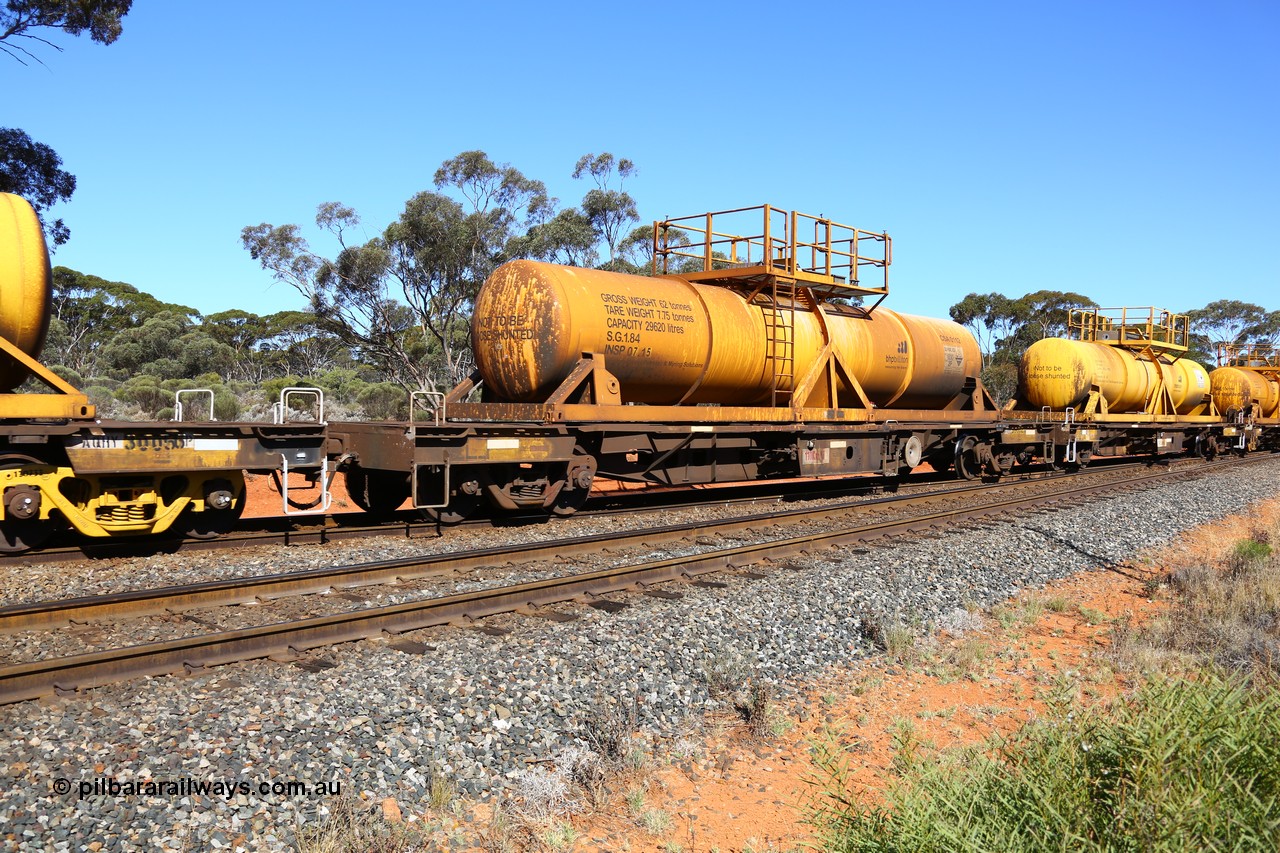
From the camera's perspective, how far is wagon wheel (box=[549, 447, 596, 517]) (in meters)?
11.2

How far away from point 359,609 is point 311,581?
3.55 ft

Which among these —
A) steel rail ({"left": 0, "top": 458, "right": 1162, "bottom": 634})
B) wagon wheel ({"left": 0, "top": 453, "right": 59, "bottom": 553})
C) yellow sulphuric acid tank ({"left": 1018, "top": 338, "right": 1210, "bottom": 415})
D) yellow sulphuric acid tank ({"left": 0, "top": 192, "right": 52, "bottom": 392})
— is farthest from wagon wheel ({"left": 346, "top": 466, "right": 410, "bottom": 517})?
yellow sulphuric acid tank ({"left": 1018, "top": 338, "right": 1210, "bottom": 415})

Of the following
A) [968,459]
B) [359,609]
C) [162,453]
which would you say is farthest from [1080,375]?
[162,453]

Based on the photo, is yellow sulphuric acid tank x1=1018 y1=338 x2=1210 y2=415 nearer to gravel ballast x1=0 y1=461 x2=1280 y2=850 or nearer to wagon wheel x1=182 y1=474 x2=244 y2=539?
gravel ballast x1=0 y1=461 x2=1280 y2=850

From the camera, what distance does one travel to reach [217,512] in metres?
9.47

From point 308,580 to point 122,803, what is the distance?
3.85 meters

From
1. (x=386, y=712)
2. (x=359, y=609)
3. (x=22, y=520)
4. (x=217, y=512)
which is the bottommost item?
(x=386, y=712)

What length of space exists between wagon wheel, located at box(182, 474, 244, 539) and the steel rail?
1.66m

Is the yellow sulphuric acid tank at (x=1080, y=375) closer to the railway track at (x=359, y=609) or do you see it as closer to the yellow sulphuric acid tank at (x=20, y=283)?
the railway track at (x=359, y=609)

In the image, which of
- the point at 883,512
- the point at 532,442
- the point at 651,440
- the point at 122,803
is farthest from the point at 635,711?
the point at 883,512

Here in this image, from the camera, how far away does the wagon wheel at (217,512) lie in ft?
29.7

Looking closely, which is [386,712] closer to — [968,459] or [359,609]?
[359,609]

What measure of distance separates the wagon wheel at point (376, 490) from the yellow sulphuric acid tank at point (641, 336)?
6.53 ft

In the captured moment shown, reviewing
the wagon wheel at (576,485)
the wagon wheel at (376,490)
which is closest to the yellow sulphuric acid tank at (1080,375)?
the wagon wheel at (576,485)
